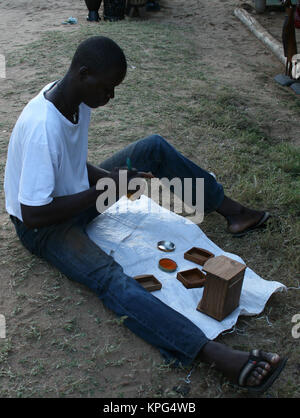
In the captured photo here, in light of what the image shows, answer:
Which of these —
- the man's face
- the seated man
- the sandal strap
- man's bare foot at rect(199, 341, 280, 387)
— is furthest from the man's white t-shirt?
the sandal strap

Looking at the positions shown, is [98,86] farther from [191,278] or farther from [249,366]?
[249,366]

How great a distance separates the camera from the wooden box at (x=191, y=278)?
8.00ft

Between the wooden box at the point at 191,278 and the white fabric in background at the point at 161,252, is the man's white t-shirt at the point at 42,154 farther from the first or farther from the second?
the wooden box at the point at 191,278

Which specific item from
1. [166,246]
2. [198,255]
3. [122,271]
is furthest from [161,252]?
[122,271]

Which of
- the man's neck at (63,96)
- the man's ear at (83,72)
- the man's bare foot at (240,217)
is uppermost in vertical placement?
the man's ear at (83,72)

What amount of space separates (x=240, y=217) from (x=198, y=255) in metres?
0.43

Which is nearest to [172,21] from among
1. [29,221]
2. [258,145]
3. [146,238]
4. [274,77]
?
[274,77]

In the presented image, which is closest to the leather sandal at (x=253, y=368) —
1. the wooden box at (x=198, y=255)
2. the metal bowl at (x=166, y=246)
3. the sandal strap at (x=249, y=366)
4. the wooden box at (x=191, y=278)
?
the sandal strap at (x=249, y=366)

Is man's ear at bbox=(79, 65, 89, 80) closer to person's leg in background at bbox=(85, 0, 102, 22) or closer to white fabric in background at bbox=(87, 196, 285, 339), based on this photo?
white fabric in background at bbox=(87, 196, 285, 339)

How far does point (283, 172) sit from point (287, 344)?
1759 millimetres

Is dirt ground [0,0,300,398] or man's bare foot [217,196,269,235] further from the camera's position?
man's bare foot [217,196,269,235]

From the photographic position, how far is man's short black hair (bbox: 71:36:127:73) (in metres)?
2.06

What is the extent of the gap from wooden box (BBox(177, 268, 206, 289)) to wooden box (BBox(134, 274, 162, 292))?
5.4 inches
